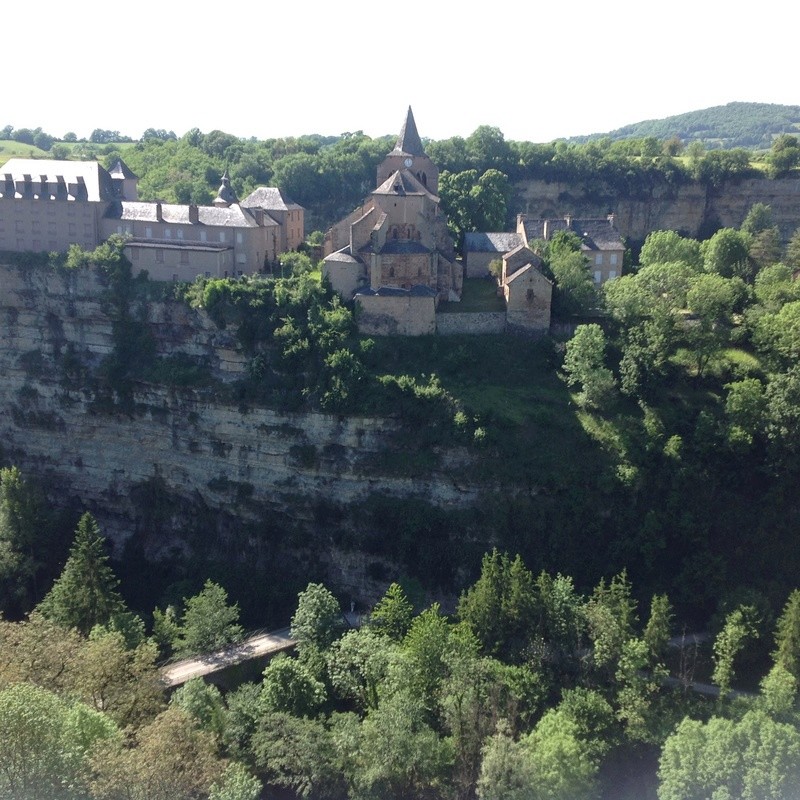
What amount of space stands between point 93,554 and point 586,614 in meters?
20.5

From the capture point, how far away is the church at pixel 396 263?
152ft

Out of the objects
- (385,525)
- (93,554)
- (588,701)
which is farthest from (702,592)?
(93,554)

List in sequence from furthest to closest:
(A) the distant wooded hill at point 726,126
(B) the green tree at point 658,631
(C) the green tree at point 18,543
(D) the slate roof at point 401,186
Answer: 1. (A) the distant wooded hill at point 726,126
2. (D) the slate roof at point 401,186
3. (C) the green tree at point 18,543
4. (B) the green tree at point 658,631

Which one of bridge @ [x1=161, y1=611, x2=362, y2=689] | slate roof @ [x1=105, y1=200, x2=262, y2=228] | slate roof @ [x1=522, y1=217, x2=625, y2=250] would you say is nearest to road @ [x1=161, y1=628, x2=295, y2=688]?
bridge @ [x1=161, y1=611, x2=362, y2=689]

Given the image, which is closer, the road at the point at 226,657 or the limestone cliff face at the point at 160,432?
the road at the point at 226,657

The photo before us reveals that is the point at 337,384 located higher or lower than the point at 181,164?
lower

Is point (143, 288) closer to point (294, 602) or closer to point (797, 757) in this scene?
point (294, 602)

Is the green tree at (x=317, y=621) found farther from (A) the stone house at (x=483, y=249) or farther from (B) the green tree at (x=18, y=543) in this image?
(A) the stone house at (x=483, y=249)

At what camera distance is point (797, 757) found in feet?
88.8

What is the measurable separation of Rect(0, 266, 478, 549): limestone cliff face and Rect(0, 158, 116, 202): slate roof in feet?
17.8

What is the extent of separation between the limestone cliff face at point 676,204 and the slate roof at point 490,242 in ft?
77.7

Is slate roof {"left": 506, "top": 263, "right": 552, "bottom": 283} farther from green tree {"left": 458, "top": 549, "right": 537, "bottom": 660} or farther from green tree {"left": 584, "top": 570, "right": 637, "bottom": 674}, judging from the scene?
green tree {"left": 584, "top": 570, "right": 637, "bottom": 674}

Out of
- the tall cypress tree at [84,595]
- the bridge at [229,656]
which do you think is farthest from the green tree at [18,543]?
the bridge at [229,656]

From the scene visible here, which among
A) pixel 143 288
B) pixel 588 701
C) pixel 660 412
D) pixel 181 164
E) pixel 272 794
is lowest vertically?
pixel 272 794
